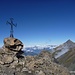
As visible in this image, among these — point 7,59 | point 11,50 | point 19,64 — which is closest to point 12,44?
point 11,50

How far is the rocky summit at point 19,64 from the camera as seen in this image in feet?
160

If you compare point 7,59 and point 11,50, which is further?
point 11,50

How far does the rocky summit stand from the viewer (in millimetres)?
48625

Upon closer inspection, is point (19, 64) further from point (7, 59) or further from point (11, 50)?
point (11, 50)

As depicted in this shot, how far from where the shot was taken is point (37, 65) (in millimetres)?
51156

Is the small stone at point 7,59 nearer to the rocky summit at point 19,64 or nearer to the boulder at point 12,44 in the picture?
the rocky summit at point 19,64

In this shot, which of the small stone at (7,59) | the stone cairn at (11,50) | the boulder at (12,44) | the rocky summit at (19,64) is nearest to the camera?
the rocky summit at (19,64)

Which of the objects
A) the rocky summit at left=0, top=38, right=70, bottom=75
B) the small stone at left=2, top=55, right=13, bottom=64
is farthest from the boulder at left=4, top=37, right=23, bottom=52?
the small stone at left=2, top=55, right=13, bottom=64

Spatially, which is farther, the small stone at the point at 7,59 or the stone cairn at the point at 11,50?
the stone cairn at the point at 11,50

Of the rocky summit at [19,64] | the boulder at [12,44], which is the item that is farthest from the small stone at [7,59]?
the boulder at [12,44]

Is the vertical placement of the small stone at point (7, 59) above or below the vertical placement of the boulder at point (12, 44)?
below

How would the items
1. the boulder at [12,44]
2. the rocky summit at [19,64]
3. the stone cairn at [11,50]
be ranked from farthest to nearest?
1. the boulder at [12,44]
2. the stone cairn at [11,50]
3. the rocky summit at [19,64]

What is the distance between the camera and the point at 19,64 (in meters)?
50.0

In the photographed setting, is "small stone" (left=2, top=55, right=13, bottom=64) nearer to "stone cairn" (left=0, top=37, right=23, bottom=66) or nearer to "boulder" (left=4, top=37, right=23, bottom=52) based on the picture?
"stone cairn" (left=0, top=37, right=23, bottom=66)
